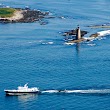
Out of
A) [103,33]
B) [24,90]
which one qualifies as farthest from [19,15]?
[24,90]

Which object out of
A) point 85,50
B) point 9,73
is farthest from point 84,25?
point 9,73

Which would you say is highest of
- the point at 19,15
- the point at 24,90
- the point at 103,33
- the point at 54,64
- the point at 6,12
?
the point at 6,12

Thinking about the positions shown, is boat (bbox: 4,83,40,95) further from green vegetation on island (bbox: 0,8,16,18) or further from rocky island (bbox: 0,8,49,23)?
green vegetation on island (bbox: 0,8,16,18)

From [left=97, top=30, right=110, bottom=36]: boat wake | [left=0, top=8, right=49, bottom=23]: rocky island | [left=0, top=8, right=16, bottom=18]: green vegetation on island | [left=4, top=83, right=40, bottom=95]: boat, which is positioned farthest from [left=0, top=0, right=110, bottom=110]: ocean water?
[left=0, top=8, right=16, bottom=18]: green vegetation on island

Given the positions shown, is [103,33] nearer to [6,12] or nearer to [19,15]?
[19,15]

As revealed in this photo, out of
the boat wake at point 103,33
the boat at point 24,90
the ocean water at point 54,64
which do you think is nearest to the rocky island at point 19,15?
the ocean water at point 54,64
